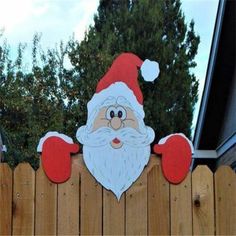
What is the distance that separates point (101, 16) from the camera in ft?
62.3

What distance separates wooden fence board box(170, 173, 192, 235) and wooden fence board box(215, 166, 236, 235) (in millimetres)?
155

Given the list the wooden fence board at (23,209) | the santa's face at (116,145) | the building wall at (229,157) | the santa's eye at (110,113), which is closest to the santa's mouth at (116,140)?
the santa's face at (116,145)

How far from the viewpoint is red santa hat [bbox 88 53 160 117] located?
9.89 ft

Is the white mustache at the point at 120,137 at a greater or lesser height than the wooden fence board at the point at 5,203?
greater

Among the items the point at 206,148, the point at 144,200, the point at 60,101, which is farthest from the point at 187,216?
the point at 60,101

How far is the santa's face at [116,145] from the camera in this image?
2.95 m

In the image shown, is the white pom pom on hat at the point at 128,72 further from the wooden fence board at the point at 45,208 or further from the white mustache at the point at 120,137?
the wooden fence board at the point at 45,208

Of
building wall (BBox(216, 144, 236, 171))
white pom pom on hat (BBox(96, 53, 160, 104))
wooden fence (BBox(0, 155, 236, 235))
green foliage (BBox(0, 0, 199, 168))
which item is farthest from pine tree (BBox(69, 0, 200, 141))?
wooden fence (BBox(0, 155, 236, 235))

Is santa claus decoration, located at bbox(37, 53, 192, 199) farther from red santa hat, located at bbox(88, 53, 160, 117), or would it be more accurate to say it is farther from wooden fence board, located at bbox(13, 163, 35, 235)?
wooden fence board, located at bbox(13, 163, 35, 235)

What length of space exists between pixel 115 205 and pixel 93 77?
13.6 meters

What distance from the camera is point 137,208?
293cm

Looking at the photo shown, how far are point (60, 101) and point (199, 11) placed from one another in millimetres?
5749

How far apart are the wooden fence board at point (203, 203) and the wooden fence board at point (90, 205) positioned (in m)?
0.51

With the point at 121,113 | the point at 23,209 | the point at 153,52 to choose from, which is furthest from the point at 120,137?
the point at 153,52
